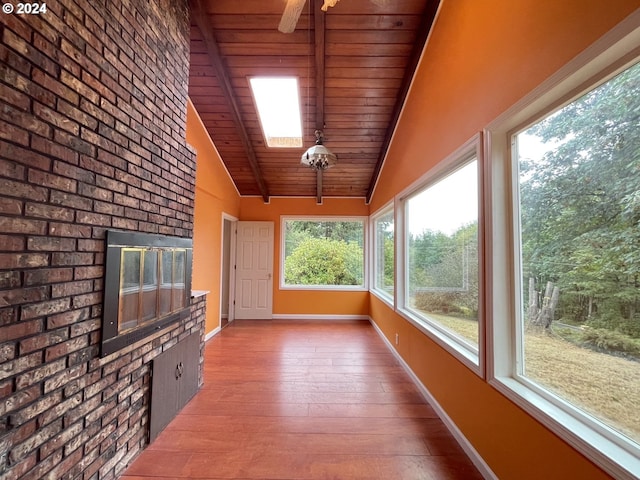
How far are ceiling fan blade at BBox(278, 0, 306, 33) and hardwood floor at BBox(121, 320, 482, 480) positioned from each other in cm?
274

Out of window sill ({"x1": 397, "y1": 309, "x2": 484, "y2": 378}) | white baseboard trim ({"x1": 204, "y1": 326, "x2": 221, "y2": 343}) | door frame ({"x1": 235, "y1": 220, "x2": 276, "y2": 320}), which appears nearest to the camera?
window sill ({"x1": 397, "y1": 309, "x2": 484, "y2": 378})

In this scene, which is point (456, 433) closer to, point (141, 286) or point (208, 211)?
point (141, 286)

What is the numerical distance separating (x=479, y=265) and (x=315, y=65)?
8.72 feet

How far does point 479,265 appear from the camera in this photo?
180cm

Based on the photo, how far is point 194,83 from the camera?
11.2ft

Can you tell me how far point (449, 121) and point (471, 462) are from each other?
2.39m

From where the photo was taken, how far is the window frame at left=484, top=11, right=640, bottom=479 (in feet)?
3.39

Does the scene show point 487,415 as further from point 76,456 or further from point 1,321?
point 1,321

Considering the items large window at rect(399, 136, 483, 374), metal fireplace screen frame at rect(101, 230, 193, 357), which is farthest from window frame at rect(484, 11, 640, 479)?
metal fireplace screen frame at rect(101, 230, 193, 357)

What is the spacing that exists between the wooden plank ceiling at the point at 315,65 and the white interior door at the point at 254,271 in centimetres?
148

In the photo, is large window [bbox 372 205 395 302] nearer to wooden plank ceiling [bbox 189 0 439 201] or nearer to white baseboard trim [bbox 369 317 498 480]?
wooden plank ceiling [bbox 189 0 439 201]

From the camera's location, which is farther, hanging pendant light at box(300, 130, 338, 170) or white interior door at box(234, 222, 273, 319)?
white interior door at box(234, 222, 273, 319)


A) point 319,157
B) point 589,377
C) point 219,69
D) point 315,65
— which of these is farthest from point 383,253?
point 589,377

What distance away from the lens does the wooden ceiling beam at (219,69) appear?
103 inches
